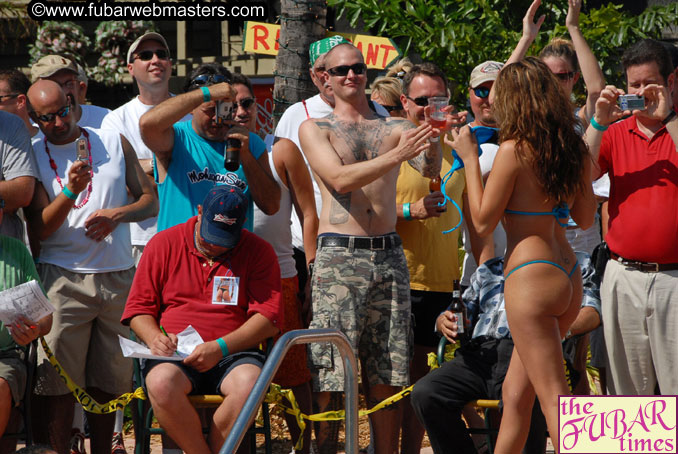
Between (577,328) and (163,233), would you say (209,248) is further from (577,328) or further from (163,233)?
(577,328)

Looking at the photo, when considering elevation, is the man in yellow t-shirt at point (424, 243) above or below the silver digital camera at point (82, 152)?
below

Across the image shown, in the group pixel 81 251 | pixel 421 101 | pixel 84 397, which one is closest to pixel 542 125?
pixel 421 101

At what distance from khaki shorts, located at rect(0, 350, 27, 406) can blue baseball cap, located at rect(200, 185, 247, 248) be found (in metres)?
1.20

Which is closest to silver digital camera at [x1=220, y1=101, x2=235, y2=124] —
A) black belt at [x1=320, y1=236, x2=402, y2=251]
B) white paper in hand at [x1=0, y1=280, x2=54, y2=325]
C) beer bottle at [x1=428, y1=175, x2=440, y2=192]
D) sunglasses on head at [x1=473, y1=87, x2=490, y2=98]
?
black belt at [x1=320, y1=236, x2=402, y2=251]

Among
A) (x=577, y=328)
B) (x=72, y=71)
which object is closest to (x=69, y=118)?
(x=72, y=71)

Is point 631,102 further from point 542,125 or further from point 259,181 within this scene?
point 259,181

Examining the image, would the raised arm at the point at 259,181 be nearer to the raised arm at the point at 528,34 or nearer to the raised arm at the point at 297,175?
the raised arm at the point at 297,175

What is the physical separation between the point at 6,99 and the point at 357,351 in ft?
10.4

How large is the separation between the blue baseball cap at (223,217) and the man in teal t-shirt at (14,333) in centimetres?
100

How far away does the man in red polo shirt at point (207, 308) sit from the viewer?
4879 millimetres

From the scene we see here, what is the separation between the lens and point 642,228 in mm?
5168

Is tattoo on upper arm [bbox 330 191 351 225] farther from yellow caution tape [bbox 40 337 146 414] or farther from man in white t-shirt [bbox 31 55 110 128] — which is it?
man in white t-shirt [bbox 31 55 110 128]

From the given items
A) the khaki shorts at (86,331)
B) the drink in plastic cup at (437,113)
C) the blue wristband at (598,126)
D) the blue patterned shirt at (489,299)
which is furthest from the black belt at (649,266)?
the khaki shorts at (86,331)

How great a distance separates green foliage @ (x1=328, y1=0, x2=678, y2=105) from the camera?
29.7 ft
